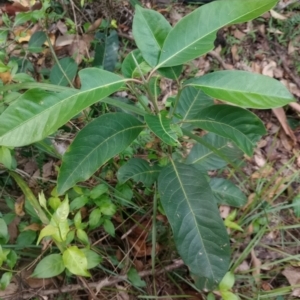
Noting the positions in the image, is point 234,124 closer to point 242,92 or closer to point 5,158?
point 242,92

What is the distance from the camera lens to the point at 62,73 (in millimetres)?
1479

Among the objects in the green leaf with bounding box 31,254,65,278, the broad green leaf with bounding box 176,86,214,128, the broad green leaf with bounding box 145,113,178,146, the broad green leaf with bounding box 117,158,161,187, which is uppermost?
the broad green leaf with bounding box 145,113,178,146

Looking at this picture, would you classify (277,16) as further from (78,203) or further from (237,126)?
(78,203)

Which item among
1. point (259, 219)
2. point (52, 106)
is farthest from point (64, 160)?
point (259, 219)

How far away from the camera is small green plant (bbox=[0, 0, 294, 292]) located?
2.73ft

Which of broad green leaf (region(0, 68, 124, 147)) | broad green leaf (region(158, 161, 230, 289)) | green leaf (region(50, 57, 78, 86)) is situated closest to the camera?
broad green leaf (region(0, 68, 124, 147))

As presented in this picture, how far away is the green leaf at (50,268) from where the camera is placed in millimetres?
1077

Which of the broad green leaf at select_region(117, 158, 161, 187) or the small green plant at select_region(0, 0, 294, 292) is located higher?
the small green plant at select_region(0, 0, 294, 292)

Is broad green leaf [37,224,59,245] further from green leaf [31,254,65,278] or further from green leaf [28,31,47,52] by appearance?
green leaf [28,31,47,52]

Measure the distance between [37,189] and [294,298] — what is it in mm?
1098

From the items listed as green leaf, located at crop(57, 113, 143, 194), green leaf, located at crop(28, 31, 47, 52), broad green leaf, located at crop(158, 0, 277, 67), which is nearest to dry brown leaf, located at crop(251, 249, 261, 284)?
green leaf, located at crop(57, 113, 143, 194)

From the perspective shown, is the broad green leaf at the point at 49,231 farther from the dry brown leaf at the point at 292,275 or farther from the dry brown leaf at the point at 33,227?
the dry brown leaf at the point at 292,275

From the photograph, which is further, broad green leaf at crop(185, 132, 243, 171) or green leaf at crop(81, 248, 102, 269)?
broad green leaf at crop(185, 132, 243, 171)

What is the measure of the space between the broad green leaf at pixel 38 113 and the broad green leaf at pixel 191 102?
0.47 m
